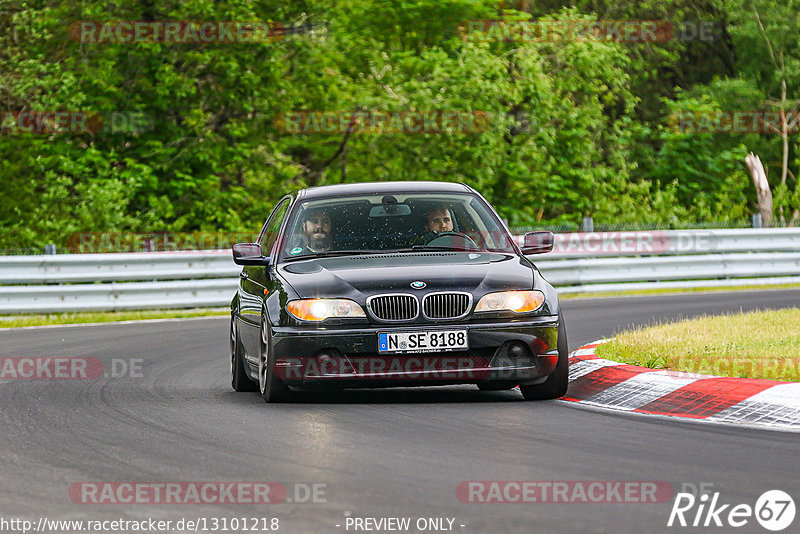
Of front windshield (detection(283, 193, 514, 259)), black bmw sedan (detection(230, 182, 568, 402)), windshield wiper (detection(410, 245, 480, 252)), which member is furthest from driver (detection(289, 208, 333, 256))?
windshield wiper (detection(410, 245, 480, 252))

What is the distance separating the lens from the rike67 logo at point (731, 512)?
5320 millimetres

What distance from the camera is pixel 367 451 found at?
23.7 ft

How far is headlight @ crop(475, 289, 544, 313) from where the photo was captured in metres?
9.09

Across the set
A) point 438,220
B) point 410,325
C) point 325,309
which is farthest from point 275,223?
point 410,325

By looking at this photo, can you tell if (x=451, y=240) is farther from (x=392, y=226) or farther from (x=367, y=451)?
(x=367, y=451)

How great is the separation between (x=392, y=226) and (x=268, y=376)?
156cm

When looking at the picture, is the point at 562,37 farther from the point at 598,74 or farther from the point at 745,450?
the point at 745,450

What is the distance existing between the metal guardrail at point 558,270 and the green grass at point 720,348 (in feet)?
28.3

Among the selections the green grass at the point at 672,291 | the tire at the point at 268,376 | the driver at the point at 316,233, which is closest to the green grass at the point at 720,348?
the driver at the point at 316,233

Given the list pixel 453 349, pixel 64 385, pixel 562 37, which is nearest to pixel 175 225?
pixel 562 37

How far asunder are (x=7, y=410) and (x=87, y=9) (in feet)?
63.5

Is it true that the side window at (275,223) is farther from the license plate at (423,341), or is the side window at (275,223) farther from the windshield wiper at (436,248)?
the license plate at (423,341)

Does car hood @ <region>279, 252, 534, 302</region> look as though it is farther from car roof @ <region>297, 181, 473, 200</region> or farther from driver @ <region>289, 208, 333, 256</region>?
car roof @ <region>297, 181, 473, 200</region>

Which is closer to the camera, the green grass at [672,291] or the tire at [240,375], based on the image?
the tire at [240,375]
